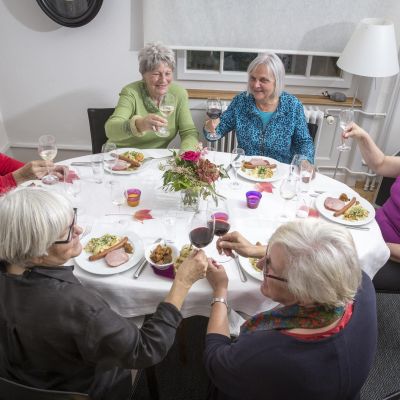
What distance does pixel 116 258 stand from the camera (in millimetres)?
1491

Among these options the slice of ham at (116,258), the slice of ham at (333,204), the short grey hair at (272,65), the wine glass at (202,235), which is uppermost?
the short grey hair at (272,65)

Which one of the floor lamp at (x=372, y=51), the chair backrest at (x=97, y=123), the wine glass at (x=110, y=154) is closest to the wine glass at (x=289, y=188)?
the wine glass at (x=110, y=154)

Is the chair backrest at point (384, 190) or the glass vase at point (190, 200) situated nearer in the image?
the glass vase at point (190, 200)

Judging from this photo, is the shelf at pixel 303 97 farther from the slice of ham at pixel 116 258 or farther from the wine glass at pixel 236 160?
the slice of ham at pixel 116 258

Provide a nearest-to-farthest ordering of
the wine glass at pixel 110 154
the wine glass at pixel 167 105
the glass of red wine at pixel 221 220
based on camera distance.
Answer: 1. the glass of red wine at pixel 221 220
2. the wine glass at pixel 110 154
3. the wine glass at pixel 167 105

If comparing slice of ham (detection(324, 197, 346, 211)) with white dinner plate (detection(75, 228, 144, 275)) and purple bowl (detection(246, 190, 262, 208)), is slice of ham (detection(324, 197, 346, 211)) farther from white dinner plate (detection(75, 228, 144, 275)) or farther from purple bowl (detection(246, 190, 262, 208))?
white dinner plate (detection(75, 228, 144, 275))

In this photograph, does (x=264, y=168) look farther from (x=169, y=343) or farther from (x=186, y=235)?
(x=169, y=343)

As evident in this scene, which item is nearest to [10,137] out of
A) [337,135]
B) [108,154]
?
[108,154]

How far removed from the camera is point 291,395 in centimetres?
101

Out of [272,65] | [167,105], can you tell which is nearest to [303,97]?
[272,65]

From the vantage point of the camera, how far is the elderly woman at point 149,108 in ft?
7.95

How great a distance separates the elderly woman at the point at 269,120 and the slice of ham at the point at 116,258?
1.24 meters

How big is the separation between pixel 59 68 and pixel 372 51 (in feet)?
8.21

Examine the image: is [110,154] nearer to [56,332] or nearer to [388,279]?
[56,332]
